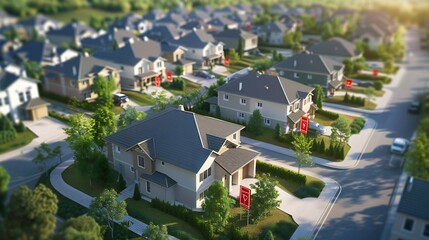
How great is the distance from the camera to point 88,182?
37969 millimetres

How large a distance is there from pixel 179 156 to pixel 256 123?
16956 mm

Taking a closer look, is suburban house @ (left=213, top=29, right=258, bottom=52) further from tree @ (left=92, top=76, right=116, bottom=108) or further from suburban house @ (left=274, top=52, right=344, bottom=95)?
tree @ (left=92, top=76, right=116, bottom=108)

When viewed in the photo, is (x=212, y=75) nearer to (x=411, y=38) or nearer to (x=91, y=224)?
(x=91, y=224)

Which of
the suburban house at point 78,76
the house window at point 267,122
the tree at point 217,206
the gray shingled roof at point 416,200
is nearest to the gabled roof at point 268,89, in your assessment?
the house window at point 267,122

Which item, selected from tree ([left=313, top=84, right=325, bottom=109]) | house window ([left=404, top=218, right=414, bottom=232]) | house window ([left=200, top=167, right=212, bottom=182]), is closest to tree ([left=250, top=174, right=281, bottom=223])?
house window ([left=200, top=167, right=212, bottom=182])

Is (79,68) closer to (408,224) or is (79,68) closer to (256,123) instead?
(256,123)

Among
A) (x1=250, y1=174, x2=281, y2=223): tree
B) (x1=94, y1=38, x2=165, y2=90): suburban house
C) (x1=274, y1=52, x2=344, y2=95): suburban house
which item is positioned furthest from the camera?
(x1=94, y1=38, x2=165, y2=90): suburban house

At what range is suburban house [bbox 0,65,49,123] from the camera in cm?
5293

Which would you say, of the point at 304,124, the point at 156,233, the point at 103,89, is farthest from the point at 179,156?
the point at 103,89

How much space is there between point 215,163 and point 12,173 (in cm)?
2313

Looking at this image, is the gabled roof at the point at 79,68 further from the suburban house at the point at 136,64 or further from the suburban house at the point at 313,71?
the suburban house at the point at 313,71

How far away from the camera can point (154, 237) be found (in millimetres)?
26953

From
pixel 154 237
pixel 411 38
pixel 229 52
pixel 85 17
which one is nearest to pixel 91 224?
pixel 154 237

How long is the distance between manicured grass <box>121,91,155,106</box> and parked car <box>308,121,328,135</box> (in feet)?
85.3
